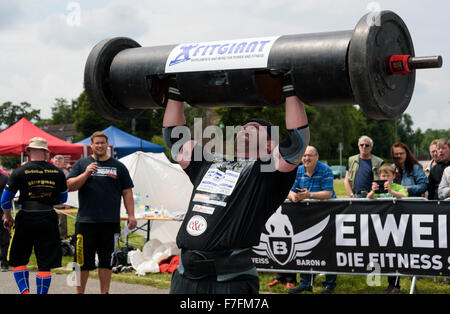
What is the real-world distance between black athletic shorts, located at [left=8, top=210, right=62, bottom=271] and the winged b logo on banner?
257 centimetres

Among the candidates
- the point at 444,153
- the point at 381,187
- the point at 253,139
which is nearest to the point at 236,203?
the point at 253,139

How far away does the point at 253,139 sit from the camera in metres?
3.24

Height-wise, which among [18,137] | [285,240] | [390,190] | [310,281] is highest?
[18,137]

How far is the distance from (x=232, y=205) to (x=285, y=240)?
11.8 feet

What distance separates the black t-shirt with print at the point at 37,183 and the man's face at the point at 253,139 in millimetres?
3506

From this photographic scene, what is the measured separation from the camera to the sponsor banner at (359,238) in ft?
19.0

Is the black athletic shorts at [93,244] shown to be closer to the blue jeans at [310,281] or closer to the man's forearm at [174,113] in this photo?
the blue jeans at [310,281]

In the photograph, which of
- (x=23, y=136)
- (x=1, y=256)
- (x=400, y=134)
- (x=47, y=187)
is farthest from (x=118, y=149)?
(x=400, y=134)

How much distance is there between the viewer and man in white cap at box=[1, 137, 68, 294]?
5.91m

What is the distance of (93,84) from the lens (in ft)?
10.6

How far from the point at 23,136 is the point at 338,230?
32.7 feet

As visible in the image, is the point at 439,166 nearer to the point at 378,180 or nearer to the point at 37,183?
A: the point at 378,180

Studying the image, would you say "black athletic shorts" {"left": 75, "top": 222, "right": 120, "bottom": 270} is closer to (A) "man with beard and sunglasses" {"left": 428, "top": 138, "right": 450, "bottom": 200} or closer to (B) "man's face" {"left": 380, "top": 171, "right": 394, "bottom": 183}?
(B) "man's face" {"left": 380, "top": 171, "right": 394, "bottom": 183}

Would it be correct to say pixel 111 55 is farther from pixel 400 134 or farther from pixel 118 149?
pixel 400 134
